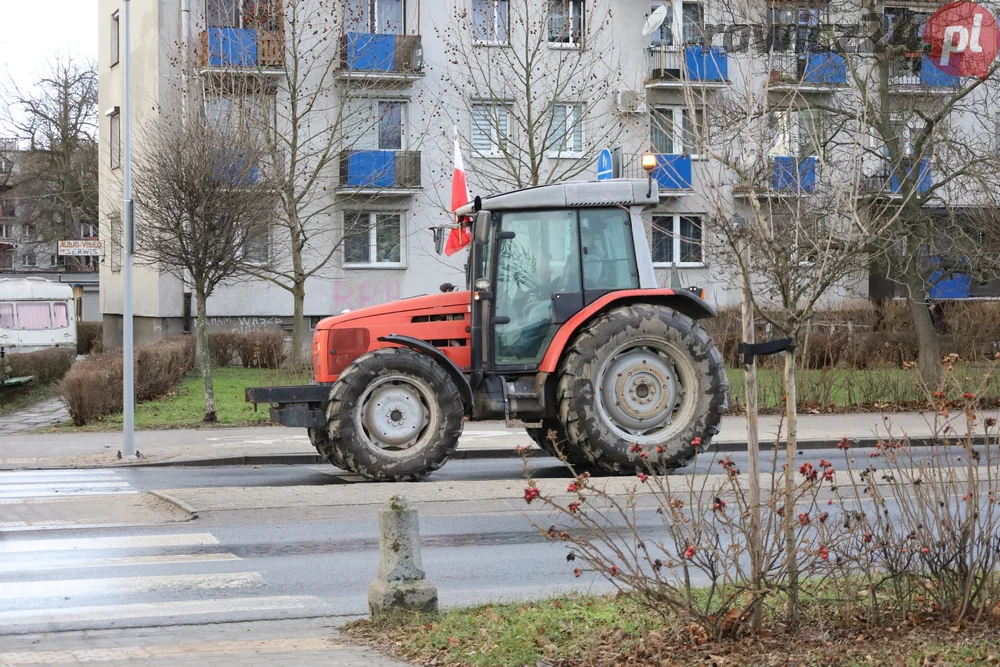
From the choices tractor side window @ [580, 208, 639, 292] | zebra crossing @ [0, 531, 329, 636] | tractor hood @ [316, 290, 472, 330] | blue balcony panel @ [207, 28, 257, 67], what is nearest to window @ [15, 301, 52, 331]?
blue balcony panel @ [207, 28, 257, 67]

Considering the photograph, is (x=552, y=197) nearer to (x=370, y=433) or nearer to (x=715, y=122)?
(x=370, y=433)

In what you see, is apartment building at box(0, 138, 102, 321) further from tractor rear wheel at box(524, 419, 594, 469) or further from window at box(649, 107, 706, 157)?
window at box(649, 107, 706, 157)

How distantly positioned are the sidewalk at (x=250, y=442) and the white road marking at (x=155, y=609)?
7.87 m

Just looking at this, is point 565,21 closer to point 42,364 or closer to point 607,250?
point 42,364

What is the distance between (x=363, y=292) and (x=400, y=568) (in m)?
29.5

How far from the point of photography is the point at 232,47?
102 ft

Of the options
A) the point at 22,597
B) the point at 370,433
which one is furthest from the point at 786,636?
the point at 370,433

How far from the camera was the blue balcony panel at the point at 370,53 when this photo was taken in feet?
112

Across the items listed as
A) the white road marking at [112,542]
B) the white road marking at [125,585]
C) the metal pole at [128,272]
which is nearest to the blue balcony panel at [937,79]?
the metal pole at [128,272]

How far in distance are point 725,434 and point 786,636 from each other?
12.9 m

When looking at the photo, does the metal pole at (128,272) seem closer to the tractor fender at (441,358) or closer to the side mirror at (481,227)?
the tractor fender at (441,358)

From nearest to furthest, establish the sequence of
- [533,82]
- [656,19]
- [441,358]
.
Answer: [656,19] → [441,358] → [533,82]

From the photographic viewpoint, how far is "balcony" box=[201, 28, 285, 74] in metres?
29.9

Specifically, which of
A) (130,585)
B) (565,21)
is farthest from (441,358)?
(565,21)
